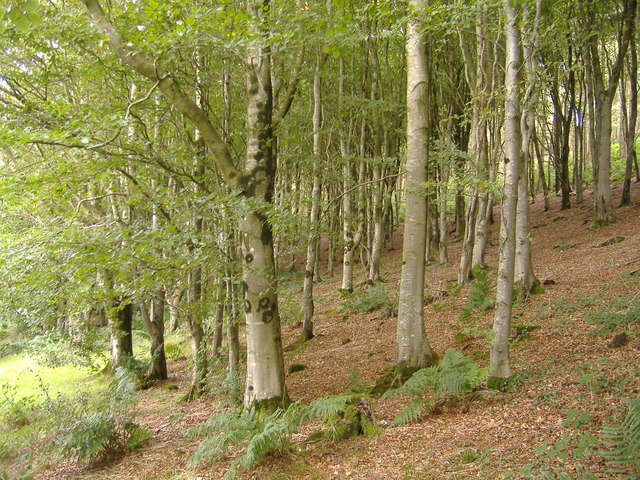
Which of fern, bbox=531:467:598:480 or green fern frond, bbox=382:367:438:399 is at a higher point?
fern, bbox=531:467:598:480

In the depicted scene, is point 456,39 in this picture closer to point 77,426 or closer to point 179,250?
point 179,250

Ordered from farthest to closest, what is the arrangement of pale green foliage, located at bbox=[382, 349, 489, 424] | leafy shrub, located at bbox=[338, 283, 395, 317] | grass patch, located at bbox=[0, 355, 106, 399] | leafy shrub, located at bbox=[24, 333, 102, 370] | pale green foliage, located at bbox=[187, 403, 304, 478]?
grass patch, located at bbox=[0, 355, 106, 399] → leafy shrub, located at bbox=[338, 283, 395, 317] → leafy shrub, located at bbox=[24, 333, 102, 370] → pale green foliage, located at bbox=[382, 349, 489, 424] → pale green foliage, located at bbox=[187, 403, 304, 478]

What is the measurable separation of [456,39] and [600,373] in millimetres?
14014

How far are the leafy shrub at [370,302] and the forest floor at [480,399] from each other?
429 mm

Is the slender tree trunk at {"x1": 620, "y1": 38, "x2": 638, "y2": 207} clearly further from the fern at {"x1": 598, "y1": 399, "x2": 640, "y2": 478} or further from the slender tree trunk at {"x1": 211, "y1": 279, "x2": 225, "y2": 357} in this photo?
the fern at {"x1": 598, "y1": 399, "x2": 640, "y2": 478}

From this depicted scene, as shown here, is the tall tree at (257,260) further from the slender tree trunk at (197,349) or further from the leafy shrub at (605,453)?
the leafy shrub at (605,453)

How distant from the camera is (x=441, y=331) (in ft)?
29.8

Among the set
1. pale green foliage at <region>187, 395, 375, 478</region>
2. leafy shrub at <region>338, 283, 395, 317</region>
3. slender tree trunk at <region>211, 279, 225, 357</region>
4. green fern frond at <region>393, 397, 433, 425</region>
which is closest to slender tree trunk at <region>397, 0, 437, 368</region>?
green fern frond at <region>393, 397, 433, 425</region>

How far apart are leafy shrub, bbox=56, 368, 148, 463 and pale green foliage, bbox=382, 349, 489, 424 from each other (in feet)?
11.6

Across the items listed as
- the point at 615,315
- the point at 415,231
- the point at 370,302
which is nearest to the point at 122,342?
the point at 370,302

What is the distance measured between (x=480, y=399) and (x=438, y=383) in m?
0.49

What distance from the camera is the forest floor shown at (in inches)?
157

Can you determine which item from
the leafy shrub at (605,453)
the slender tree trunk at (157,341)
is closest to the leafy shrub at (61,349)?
the slender tree trunk at (157,341)

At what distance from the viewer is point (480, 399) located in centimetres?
519
